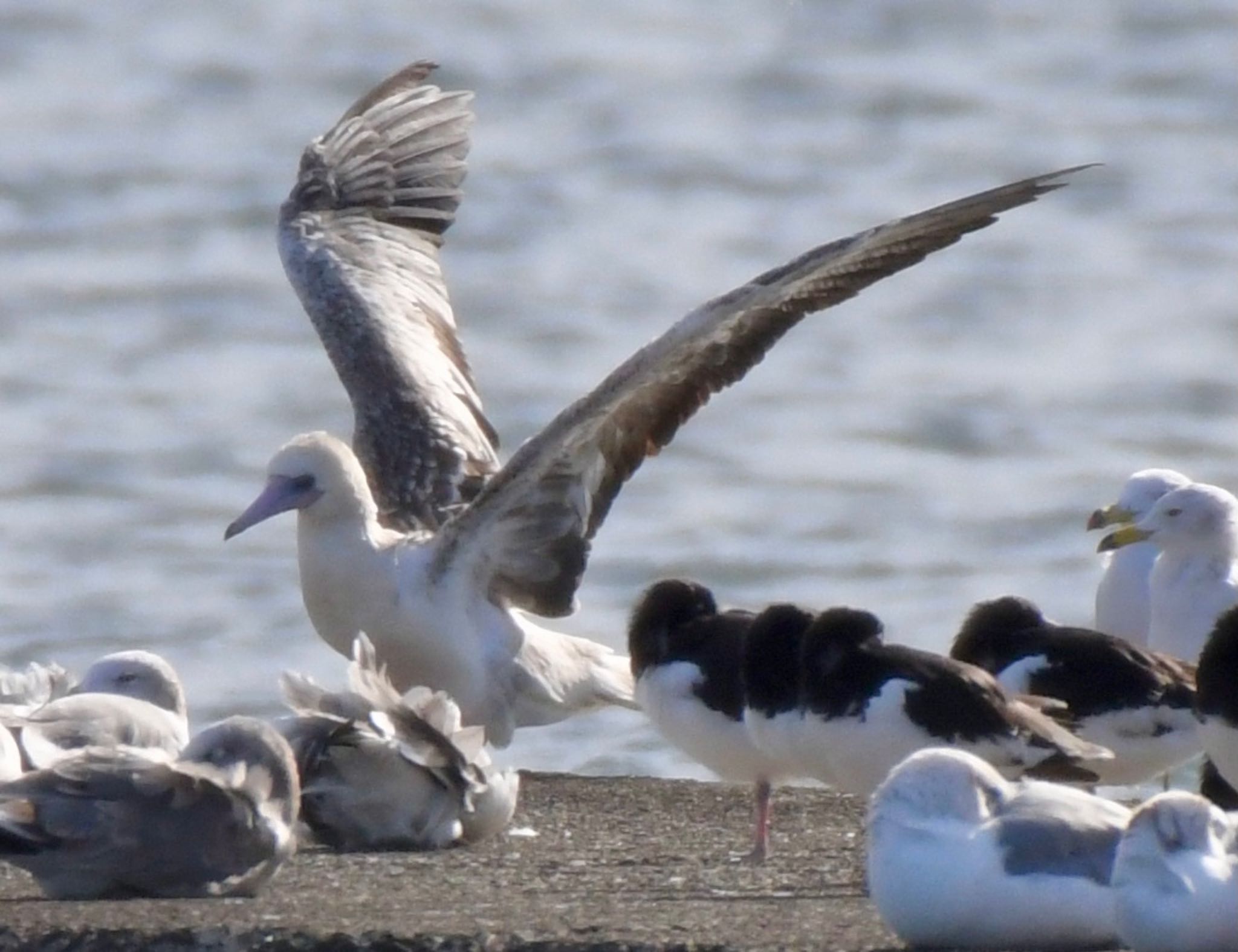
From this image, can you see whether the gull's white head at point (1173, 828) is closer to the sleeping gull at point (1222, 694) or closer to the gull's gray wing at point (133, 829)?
the sleeping gull at point (1222, 694)

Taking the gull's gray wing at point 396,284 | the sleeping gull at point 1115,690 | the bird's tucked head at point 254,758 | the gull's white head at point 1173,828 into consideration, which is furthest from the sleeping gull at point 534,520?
the gull's white head at point 1173,828

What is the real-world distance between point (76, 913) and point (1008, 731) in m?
2.13

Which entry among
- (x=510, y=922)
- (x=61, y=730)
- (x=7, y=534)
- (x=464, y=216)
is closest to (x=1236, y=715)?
(x=510, y=922)

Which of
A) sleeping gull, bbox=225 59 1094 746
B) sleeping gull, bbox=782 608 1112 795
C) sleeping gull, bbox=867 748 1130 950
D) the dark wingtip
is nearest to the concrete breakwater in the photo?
sleeping gull, bbox=867 748 1130 950

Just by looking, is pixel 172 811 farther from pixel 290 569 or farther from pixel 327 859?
pixel 290 569

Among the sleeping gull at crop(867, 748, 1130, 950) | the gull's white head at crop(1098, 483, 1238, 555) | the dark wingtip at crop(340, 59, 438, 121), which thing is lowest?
the sleeping gull at crop(867, 748, 1130, 950)

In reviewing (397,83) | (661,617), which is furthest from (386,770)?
(397,83)

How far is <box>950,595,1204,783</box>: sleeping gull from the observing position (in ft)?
25.9

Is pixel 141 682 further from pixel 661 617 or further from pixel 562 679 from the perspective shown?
pixel 562 679

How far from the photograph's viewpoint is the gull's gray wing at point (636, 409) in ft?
28.1

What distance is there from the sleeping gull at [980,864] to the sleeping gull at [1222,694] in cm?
60

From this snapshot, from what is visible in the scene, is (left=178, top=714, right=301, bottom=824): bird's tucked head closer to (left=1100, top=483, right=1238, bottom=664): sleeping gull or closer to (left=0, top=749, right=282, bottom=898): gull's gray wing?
(left=0, top=749, right=282, bottom=898): gull's gray wing

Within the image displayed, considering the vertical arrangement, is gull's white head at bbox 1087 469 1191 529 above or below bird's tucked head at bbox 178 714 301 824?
above

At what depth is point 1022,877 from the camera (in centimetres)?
598
